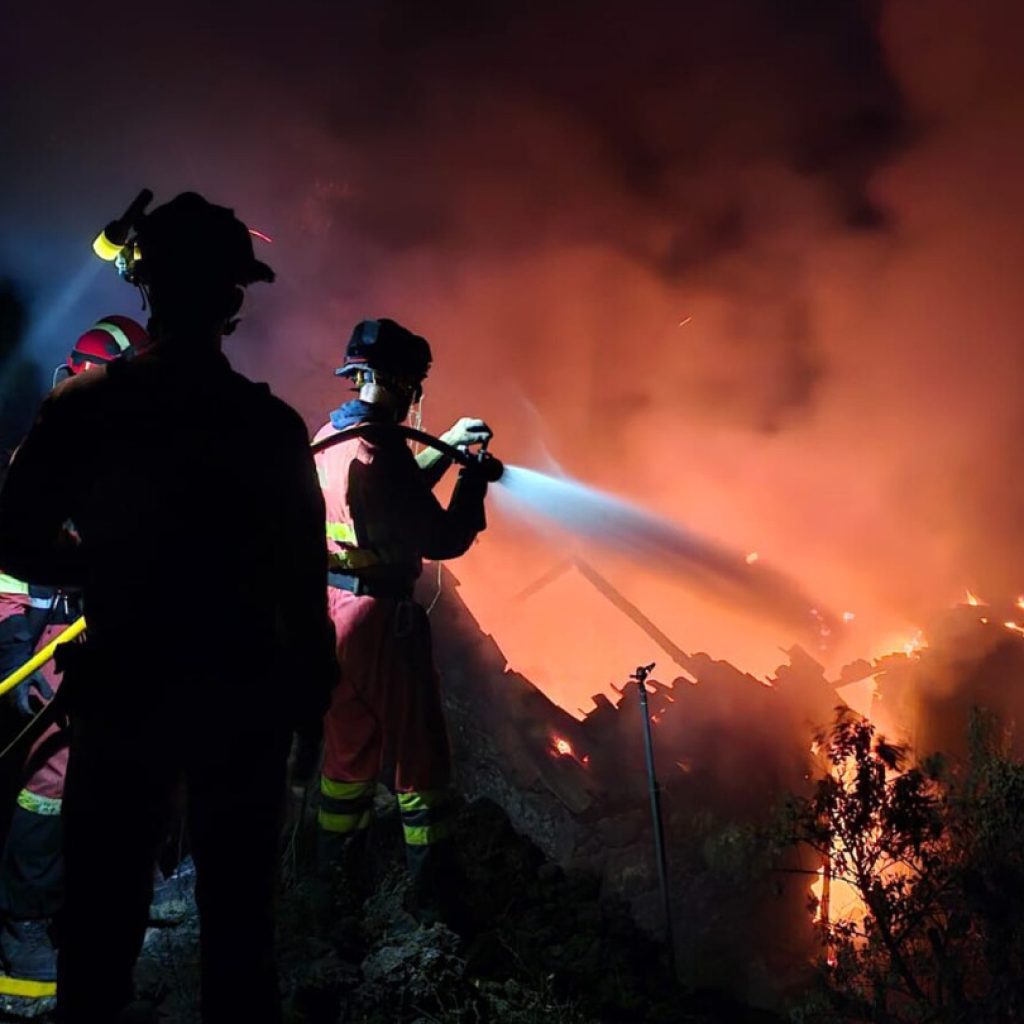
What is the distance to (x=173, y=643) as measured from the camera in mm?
2092

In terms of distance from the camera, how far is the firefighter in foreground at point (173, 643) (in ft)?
6.64

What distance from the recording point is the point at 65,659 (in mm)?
2094

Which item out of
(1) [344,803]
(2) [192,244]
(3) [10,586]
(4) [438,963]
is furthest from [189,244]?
(4) [438,963]

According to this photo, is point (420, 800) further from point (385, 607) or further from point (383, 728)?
point (385, 607)

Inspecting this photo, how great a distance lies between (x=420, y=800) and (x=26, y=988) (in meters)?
2.27

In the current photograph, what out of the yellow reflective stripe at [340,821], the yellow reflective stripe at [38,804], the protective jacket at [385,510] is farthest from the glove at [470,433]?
the yellow reflective stripe at [38,804]

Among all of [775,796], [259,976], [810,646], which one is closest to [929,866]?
[259,976]

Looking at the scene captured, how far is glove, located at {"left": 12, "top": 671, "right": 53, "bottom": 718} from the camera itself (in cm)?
381

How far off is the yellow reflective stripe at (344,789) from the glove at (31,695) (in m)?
1.69

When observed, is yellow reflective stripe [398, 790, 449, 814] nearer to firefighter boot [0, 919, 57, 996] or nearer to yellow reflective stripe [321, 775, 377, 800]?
yellow reflective stripe [321, 775, 377, 800]

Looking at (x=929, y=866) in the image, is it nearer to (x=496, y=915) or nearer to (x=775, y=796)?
(x=496, y=915)

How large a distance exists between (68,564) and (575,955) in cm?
567

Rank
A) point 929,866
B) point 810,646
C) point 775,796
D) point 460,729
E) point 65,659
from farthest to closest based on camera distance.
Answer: point 810,646 → point 775,796 → point 460,729 → point 929,866 → point 65,659

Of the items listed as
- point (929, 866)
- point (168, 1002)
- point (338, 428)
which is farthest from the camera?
point (929, 866)
